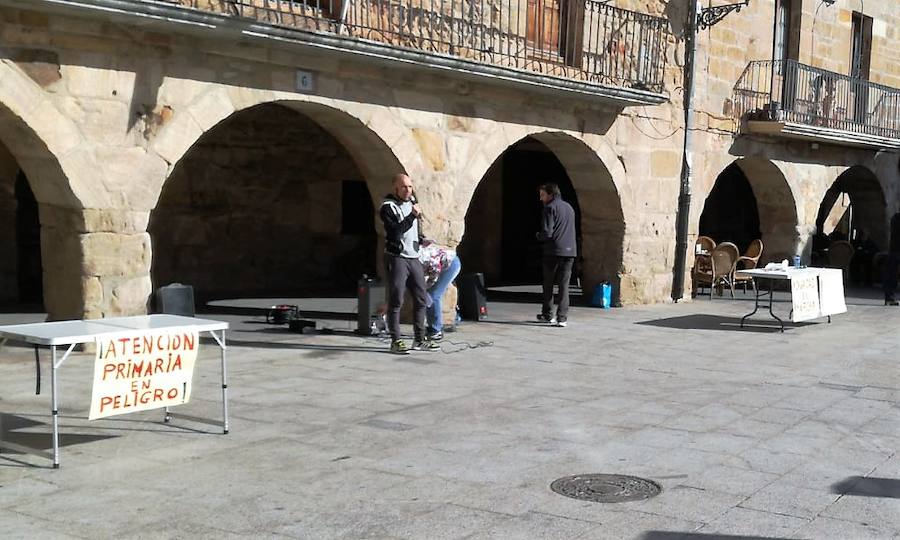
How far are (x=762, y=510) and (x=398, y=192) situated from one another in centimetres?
531

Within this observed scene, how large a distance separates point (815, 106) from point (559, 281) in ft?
25.6

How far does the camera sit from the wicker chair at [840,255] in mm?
19109

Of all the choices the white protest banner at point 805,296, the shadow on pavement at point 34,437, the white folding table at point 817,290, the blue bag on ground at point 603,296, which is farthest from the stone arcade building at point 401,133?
the white protest banner at point 805,296

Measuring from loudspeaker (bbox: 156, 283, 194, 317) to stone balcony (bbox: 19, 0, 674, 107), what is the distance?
2370mm

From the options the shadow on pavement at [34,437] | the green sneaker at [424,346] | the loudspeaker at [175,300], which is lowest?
the shadow on pavement at [34,437]

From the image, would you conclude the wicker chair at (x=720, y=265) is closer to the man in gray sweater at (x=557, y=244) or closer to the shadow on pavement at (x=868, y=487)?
the man in gray sweater at (x=557, y=244)

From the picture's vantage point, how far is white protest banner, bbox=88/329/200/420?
224 inches

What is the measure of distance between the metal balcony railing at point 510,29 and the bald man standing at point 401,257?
1.87m

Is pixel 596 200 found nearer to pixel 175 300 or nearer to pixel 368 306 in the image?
pixel 368 306

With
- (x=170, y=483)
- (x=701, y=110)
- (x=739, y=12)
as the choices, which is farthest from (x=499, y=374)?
(x=739, y=12)

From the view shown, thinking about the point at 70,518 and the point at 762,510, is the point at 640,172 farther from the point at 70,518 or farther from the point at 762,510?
the point at 70,518

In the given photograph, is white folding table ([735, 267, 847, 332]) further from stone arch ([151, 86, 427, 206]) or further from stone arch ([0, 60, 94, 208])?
stone arch ([0, 60, 94, 208])

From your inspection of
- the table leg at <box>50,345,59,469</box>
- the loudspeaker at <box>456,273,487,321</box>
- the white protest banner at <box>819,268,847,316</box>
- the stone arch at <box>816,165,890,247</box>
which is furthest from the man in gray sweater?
the stone arch at <box>816,165,890,247</box>

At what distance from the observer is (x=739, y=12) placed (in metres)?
15.9
